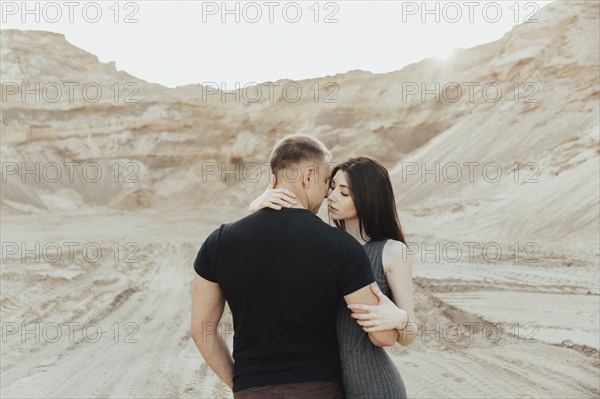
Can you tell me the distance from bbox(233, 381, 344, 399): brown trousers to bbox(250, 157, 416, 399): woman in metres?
0.12

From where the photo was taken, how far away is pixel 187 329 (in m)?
10.2

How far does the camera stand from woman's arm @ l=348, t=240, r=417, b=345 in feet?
7.75

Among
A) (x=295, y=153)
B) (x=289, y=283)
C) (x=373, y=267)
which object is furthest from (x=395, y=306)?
(x=295, y=153)

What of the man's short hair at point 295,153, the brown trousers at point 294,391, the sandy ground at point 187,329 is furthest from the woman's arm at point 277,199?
the sandy ground at point 187,329

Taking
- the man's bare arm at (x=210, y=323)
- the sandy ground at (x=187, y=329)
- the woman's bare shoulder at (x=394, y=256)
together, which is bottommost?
the sandy ground at (x=187, y=329)

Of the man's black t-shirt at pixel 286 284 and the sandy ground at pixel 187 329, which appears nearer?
the man's black t-shirt at pixel 286 284

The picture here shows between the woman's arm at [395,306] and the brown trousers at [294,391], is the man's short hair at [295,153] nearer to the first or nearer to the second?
the woman's arm at [395,306]

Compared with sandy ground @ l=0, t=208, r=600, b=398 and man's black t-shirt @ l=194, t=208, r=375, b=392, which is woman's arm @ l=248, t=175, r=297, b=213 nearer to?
man's black t-shirt @ l=194, t=208, r=375, b=392

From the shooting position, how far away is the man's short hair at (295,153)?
2492 mm

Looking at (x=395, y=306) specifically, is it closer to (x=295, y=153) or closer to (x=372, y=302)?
(x=372, y=302)

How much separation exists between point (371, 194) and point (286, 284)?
0.65 m

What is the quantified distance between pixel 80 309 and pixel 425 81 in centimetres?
2932

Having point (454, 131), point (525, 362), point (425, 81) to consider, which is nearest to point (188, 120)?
point (425, 81)

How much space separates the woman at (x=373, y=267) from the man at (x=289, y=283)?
2.1 inches
